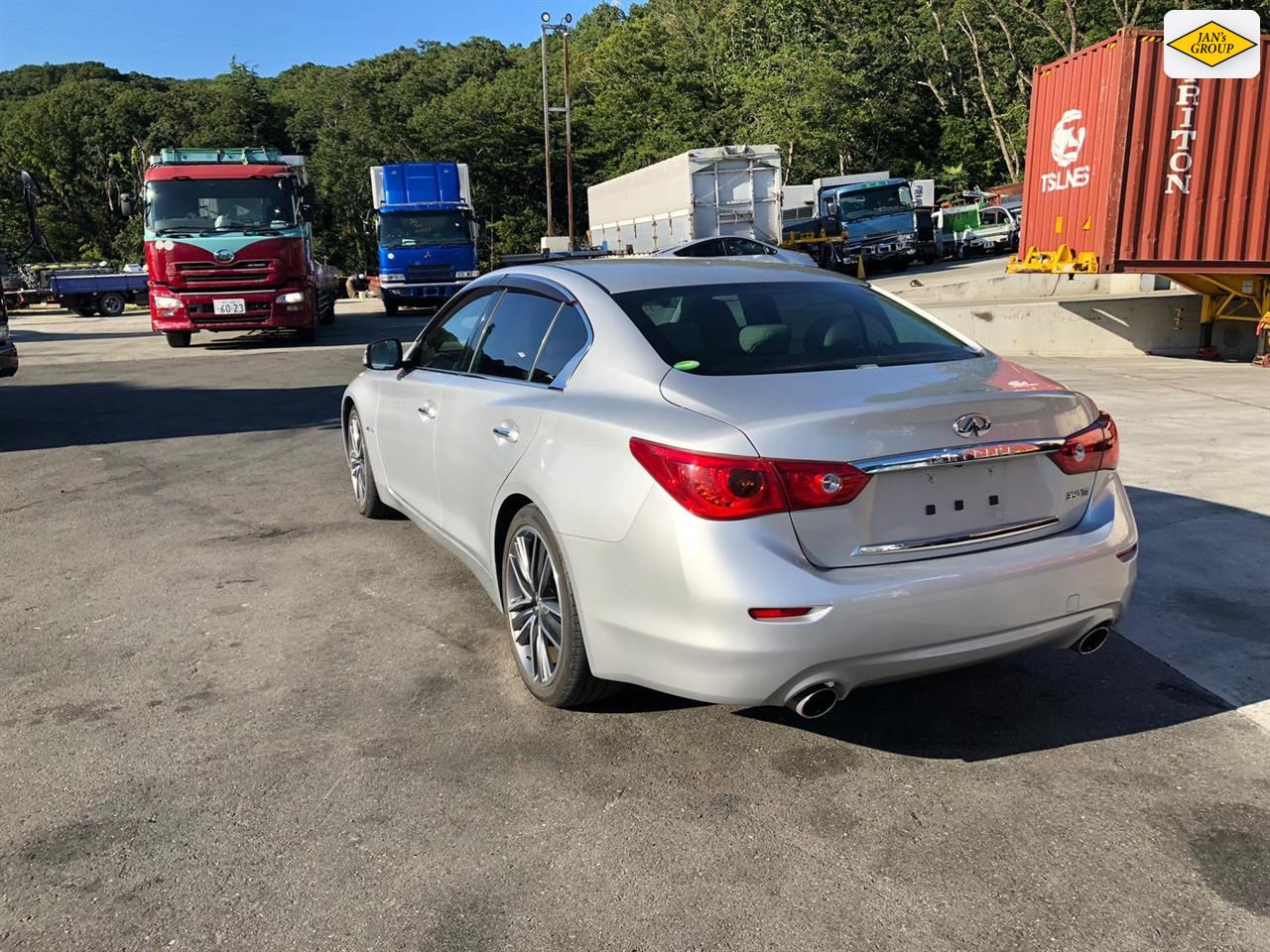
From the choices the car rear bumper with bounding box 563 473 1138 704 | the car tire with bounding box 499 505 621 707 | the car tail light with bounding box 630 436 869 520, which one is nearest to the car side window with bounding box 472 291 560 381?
the car tire with bounding box 499 505 621 707

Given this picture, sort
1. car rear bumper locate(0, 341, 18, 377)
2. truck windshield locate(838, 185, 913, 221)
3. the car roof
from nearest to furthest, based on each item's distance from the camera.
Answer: the car roof < car rear bumper locate(0, 341, 18, 377) < truck windshield locate(838, 185, 913, 221)

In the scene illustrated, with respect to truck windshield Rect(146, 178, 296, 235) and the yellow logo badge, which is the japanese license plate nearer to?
truck windshield Rect(146, 178, 296, 235)

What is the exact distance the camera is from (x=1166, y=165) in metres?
12.2

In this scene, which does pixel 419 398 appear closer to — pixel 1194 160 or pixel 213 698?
pixel 213 698

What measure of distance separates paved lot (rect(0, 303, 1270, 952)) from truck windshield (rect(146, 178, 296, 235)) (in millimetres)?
12825

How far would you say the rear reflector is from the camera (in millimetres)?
2832

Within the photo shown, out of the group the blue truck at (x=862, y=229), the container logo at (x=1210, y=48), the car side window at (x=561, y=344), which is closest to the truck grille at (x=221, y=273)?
the container logo at (x=1210, y=48)

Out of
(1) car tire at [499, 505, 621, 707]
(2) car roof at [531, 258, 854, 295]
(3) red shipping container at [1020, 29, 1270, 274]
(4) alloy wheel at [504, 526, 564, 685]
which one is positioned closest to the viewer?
(1) car tire at [499, 505, 621, 707]

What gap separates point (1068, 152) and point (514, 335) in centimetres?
1165

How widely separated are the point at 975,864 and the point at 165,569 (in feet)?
14.2

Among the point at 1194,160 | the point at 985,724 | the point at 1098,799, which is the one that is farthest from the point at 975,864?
the point at 1194,160

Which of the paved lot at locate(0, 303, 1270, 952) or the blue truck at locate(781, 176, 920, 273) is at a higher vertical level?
the blue truck at locate(781, 176, 920, 273)

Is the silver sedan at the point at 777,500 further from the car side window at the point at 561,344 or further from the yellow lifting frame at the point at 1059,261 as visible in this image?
the yellow lifting frame at the point at 1059,261

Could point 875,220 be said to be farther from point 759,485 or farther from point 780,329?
point 759,485
